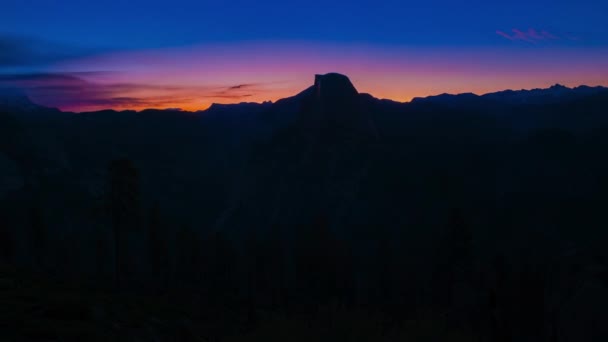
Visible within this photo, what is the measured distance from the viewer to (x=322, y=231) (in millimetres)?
57938

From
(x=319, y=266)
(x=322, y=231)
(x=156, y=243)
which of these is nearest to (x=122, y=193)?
(x=156, y=243)

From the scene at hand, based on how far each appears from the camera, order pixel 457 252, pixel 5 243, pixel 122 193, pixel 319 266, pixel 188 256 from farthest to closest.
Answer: pixel 188 256 → pixel 5 243 → pixel 319 266 → pixel 457 252 → pixel 122 193

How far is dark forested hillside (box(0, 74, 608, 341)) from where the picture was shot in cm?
2075

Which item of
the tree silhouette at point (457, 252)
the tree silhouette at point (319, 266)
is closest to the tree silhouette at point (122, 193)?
the tree silhouette at point (319, 266)

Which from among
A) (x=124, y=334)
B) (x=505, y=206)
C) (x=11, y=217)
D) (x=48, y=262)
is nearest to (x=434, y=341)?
(x=124, y=334)

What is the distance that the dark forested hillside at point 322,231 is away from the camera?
2075cm

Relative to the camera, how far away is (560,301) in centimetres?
3309

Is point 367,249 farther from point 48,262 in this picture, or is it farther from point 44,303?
point 44,303

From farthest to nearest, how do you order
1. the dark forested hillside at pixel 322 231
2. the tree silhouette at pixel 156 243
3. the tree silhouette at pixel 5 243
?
the tree silhouette at pixel 156 243 → the tree silhouette at pixel 5 243 → the dark forested hillside at pixel 322 231

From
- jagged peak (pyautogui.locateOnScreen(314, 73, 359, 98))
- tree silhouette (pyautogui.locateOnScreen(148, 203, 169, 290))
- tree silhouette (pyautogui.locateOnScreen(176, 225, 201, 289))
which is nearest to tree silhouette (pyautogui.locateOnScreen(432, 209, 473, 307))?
tree silhouette (pyautogui.locateOnScreen(176, 225, 201, 289))

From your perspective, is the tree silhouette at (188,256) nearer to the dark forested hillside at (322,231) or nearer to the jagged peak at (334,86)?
the dark forested hillside at (322,231)

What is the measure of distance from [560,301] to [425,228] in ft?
214

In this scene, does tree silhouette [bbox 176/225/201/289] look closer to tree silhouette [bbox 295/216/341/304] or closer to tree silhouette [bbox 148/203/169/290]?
tree silhouette [bbox 148/203/169/290]

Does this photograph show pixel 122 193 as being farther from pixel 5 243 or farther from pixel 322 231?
pixel 5 243
